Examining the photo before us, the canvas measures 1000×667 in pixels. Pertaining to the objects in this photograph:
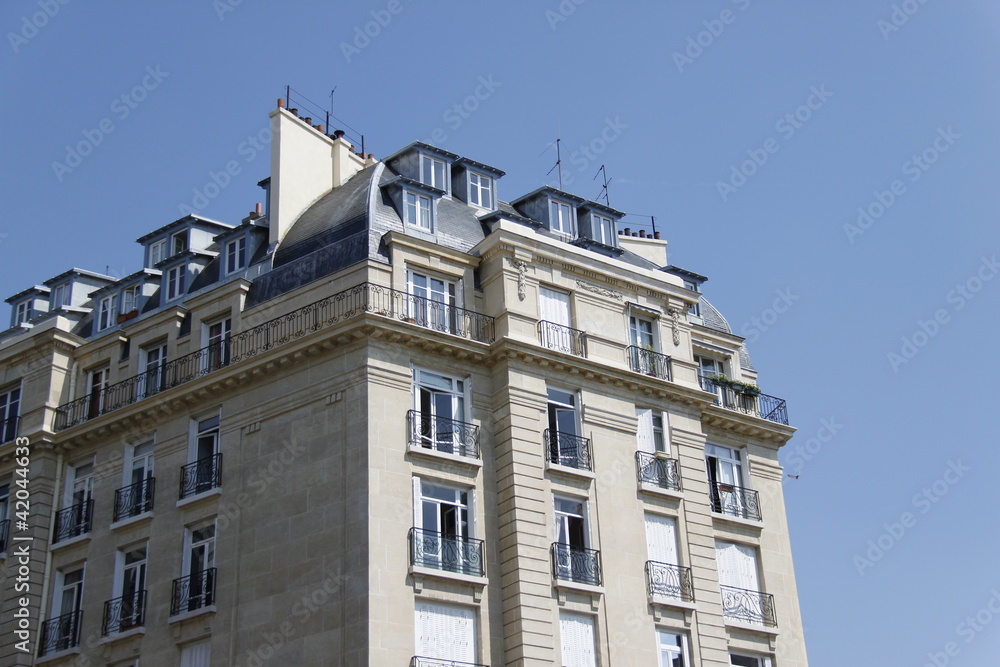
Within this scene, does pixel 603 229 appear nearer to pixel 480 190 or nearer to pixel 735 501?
pixel 480 190

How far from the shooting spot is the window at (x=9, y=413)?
3709 centimetres

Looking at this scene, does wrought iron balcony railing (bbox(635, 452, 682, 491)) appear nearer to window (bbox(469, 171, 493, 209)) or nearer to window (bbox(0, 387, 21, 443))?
window (bbox(469, 171, 493, 209))

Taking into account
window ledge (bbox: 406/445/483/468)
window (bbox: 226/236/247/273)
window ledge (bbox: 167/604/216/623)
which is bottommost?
window ledge (bbox: 167/604/216/623)

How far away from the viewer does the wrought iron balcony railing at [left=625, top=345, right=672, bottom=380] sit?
116 feet

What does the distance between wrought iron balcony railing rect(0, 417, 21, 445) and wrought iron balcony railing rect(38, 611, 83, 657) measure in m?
5.30

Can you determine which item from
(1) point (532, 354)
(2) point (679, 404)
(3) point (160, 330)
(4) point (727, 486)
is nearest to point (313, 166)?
(3) point (160, 330)

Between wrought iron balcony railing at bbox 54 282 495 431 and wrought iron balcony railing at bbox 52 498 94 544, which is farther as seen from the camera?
wrought iron balcony railing at bbox 52 498 94 544

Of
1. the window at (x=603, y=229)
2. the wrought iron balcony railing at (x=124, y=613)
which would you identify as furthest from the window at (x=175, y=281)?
the window at (x=603, y=229)

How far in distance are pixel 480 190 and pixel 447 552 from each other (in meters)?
11.3

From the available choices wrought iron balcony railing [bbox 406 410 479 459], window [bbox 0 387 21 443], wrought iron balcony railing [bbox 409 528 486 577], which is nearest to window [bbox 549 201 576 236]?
wrought iron balcony railing [bbox 406 410 479 459]

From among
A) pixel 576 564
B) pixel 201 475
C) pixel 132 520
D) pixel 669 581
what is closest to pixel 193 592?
pixel 201 475

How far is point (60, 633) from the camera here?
3394cm

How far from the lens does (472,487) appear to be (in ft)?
103

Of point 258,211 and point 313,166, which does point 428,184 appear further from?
point 258,211
